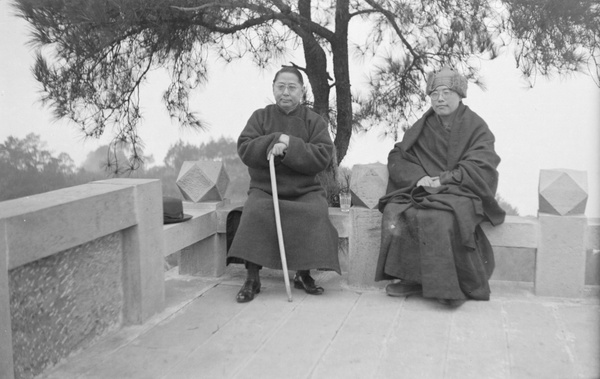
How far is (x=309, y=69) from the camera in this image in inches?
217

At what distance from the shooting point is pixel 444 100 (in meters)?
4.21

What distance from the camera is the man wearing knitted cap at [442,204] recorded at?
383cm

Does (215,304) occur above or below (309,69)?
below

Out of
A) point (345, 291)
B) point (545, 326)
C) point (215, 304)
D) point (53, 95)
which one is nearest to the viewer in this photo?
point (545, 326)

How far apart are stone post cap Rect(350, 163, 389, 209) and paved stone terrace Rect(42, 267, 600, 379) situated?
577mm

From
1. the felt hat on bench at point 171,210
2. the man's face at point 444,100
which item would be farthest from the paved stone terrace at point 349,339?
the man's face at point 444,100

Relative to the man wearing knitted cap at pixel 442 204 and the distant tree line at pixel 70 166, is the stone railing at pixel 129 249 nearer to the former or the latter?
the man wearing knitted cap at pixel 442 204

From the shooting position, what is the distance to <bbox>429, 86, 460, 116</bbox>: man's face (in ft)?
13.8

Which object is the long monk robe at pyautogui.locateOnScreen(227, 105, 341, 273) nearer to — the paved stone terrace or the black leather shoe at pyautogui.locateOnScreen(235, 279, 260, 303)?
the black leather shoe at pyautogui.locateOnScreen(235, 279, 260, 303)

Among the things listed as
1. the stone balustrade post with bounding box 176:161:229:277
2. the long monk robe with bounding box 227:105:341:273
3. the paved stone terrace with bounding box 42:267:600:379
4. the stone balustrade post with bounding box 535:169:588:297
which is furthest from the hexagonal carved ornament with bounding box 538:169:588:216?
the stone balustrade post with bounding box 176:161:229:277

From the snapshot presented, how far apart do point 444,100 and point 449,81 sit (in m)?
0.12

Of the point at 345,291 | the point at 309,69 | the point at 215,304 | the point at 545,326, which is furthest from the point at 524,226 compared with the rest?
the point at 309,69

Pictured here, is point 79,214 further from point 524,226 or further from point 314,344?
point 524,226

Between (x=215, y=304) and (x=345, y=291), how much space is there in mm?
830
